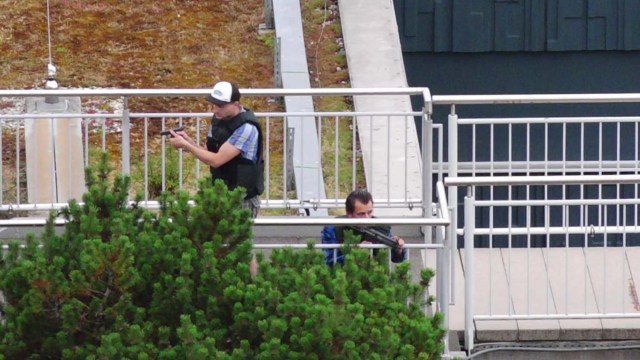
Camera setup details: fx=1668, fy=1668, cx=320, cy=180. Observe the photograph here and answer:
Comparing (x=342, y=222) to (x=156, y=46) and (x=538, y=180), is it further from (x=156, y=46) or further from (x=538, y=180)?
(x=156, y=46)

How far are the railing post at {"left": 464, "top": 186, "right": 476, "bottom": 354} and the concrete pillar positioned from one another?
3.33m

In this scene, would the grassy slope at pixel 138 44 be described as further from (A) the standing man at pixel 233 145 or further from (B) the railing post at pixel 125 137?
(A) the standing man at pixel 233 145

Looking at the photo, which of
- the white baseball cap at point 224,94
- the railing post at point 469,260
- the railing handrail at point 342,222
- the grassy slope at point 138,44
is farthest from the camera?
the grassy slope at point 138,44

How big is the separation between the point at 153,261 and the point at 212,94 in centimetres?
246

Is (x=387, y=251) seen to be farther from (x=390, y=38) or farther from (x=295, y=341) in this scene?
(x=390, y=38)

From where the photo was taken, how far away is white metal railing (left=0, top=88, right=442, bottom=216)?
1148 cm

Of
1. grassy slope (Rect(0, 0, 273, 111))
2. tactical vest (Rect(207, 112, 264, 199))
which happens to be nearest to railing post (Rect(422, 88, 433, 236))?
tactical vest (Rect(207, 112, 264, 199))

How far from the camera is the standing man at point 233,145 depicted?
10031 mm

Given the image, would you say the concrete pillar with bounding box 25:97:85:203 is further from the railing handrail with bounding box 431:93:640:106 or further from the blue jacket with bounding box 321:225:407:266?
the blue jacket with bounding box 321:225:407:266

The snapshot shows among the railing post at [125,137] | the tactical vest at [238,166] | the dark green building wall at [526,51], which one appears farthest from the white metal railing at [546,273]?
the dark green building wall at [526,51]

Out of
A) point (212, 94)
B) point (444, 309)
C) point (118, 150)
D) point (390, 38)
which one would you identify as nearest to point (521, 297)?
point (444, 309)

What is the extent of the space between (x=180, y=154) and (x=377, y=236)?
111 inches

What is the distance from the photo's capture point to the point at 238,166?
399 inches

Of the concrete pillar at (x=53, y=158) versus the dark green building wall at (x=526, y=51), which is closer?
the concrete pillar at (x=53, y=158)
